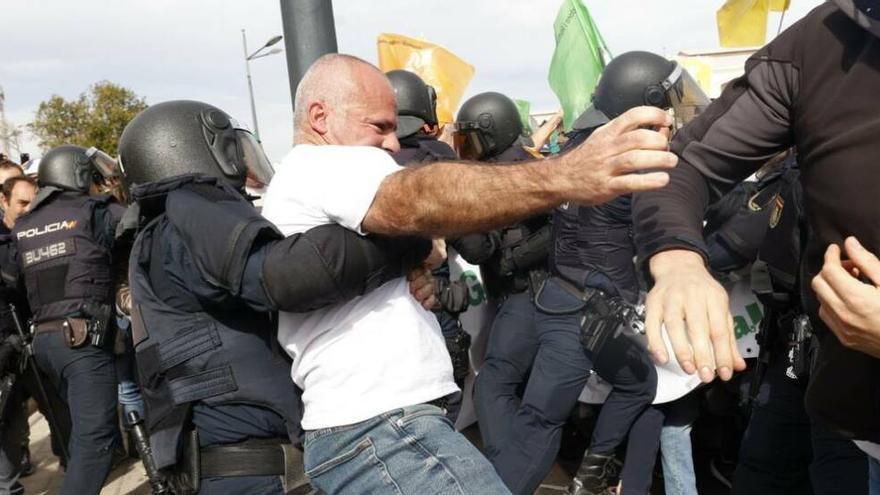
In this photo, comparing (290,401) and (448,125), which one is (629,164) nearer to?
(290,401)

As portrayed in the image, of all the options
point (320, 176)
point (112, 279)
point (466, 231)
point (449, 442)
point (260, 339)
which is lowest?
point (112, 279)

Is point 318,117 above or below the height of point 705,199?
above

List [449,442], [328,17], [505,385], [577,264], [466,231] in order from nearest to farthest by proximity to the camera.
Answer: [466,231] → [449,442] → [328,17] → [577,264] → [505,385]

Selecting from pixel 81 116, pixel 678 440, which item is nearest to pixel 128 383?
pixel 678 440

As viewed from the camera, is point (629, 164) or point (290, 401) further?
point (290, 401)

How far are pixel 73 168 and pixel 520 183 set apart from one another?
3681 mm

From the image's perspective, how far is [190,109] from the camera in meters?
2.26

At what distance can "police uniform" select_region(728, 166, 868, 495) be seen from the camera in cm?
250

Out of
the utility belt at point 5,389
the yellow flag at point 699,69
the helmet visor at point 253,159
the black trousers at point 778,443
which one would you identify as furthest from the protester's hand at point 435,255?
the yellow flag at point 699,69

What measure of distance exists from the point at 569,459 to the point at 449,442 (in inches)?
125

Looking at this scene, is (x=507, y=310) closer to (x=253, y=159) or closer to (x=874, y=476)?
(x=253, y=159)

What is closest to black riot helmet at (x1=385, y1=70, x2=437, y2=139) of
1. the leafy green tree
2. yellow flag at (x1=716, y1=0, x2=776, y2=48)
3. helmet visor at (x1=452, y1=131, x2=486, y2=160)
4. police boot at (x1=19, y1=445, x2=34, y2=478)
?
helmet visor at (x1=452, y1=131, x2=486, y2=160)

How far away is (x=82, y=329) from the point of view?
396cm

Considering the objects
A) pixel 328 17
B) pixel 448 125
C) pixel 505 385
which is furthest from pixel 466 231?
pixel 448 125
